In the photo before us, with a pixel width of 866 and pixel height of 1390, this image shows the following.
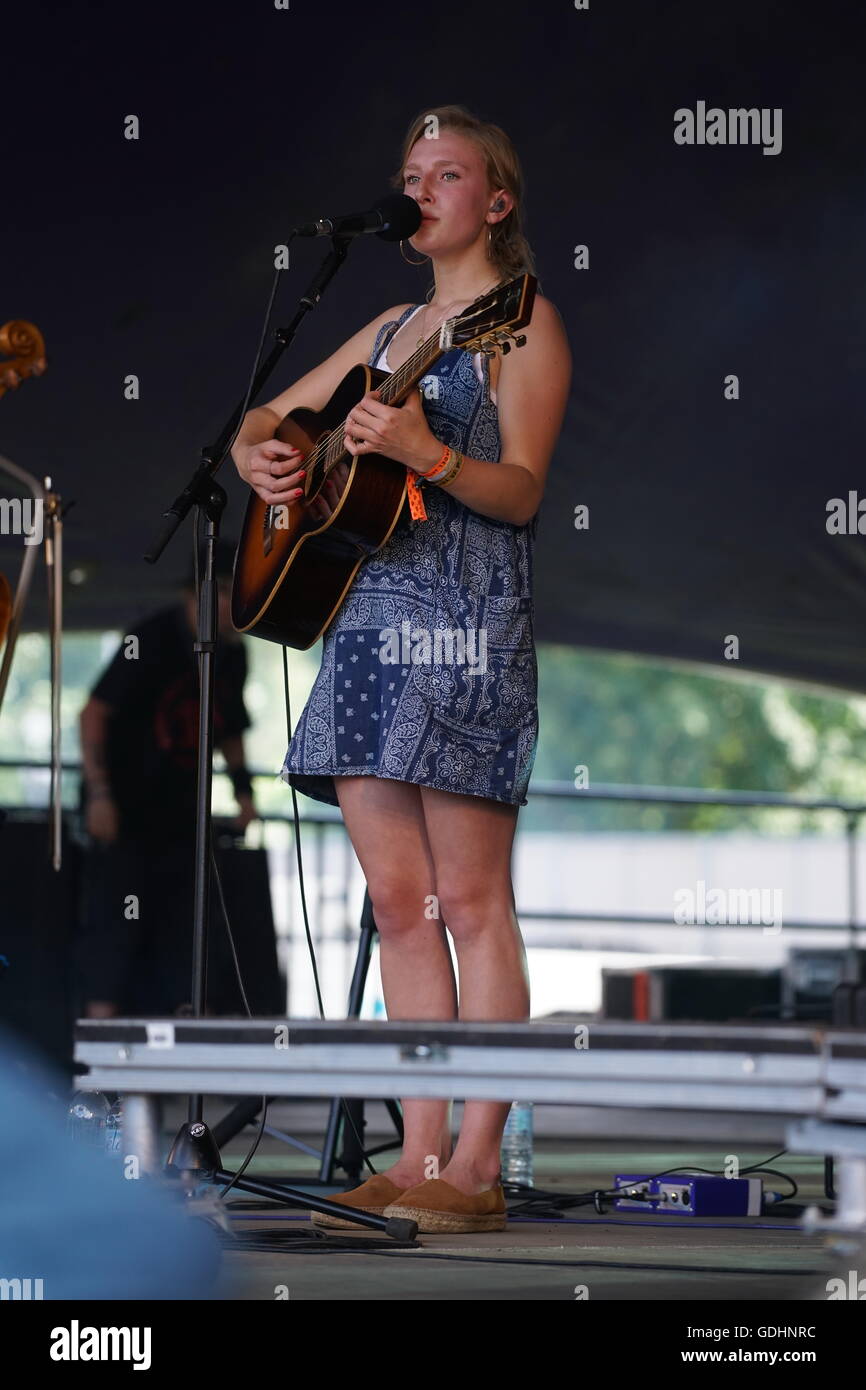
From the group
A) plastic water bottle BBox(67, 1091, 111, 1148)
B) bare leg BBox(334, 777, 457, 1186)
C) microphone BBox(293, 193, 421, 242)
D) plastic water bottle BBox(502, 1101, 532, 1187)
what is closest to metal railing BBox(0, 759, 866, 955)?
plastic water bottle BBox(502, 1101, 532, 1187)

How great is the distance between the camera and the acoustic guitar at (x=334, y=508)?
2.16 m

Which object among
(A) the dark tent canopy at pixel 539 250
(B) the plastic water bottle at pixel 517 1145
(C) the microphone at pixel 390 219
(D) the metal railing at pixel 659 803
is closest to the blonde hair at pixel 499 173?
(C) the microphone at pixel 390 219

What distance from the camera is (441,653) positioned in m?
2.36

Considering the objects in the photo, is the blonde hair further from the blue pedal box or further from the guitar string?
the blue pedal box

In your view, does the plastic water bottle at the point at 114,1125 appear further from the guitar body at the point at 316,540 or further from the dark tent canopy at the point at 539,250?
the dark tent canopy at the point at 539,250

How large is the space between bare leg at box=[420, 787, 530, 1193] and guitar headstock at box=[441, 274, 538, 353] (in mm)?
580

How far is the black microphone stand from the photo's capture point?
2217mm

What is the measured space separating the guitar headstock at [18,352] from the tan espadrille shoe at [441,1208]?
111cm

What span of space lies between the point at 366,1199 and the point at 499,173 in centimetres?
142

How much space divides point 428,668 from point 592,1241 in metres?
0.75

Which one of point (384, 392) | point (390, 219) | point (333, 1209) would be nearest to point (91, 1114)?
point (333, 1209)

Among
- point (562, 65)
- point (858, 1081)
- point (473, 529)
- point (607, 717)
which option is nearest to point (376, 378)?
point (473, 529)

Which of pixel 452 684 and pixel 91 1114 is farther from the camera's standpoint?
pixel 91 1114

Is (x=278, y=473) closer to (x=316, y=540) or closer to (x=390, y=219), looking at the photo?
(x=316, y=540)
